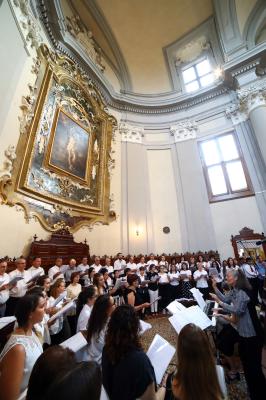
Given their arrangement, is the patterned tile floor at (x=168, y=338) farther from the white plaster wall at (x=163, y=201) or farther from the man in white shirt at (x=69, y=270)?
the white plaster wall at (x=163, y=201)

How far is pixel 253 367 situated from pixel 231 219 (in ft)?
26.6

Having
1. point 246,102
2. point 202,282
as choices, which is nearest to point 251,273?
point 202,282

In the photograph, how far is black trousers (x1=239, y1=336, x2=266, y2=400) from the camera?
2.14 meters

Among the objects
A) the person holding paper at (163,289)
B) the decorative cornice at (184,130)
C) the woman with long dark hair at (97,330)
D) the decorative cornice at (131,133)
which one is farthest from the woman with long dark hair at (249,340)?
the decorative cornice at (184,130)

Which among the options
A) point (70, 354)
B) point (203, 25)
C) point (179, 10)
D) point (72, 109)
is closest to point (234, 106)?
point (203, 25)

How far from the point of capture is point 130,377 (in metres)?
1.29

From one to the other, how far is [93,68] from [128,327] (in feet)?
38.9

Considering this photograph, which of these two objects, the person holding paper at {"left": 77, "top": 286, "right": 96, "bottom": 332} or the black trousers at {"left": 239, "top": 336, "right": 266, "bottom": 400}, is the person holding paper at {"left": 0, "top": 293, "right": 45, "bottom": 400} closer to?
the person holding paper at {"left": 77, "top": 286, "right": 96, "bottom": 332}

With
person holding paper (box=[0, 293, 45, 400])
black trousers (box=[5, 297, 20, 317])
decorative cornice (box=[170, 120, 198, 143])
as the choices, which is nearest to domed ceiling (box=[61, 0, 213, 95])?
decorative cornice (box=[170, 120, 198, 143])

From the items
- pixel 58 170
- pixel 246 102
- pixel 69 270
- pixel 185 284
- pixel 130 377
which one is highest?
pixel 246 102

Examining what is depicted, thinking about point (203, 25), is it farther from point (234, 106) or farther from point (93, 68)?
point (93, 68)

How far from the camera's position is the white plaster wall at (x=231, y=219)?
9.11m

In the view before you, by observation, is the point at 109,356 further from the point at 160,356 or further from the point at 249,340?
the point at 249,340

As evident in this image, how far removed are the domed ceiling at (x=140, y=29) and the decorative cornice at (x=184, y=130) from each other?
317cm
